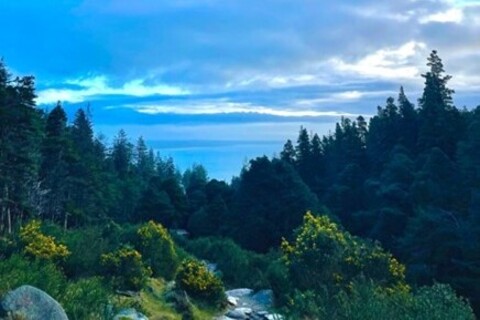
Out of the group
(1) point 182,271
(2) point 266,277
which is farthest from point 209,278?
(2) point 266,277

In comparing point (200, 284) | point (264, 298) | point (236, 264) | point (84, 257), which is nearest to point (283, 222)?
point (236, 264)

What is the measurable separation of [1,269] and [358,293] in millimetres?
7654

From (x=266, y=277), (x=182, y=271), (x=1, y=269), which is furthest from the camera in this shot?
(x=266, y=277)

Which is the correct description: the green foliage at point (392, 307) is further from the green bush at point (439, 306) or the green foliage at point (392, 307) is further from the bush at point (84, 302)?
the bush at point (84, 302)

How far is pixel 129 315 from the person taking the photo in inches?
537

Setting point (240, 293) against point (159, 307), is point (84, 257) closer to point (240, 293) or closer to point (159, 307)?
point (159, 307)

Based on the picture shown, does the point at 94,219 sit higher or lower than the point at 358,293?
lower

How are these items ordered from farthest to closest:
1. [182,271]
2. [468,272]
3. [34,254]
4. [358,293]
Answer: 1. [468,272]
2. [182,271]
3. [34,254]
4. [358,293]

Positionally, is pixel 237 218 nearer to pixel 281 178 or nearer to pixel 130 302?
pixel 281 178

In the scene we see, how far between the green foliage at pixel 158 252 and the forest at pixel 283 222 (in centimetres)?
4

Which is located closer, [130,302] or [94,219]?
[130,302]

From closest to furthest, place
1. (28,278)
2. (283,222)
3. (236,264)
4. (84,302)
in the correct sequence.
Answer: (84,302) → (28,278) → (236,264) → (283,222)

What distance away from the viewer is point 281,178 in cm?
4509

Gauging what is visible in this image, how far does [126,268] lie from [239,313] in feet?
11.9
